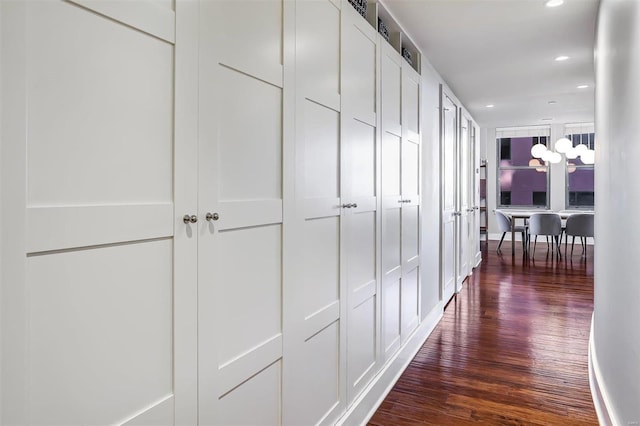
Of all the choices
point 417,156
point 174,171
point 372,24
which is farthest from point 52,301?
point 417,156

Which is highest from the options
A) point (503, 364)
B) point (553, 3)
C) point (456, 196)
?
point (553, 3)

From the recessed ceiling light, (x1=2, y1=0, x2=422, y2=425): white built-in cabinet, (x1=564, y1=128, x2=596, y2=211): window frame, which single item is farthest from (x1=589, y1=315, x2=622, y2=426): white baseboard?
(x1=564, y1=128, x2=596, y2=211): window frame

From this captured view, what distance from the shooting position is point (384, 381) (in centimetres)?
257

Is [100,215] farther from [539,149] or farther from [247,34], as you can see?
[539,149]

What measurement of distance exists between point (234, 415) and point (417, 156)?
2465 mm

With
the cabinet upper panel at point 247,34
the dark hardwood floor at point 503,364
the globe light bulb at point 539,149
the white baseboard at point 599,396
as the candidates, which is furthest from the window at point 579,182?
the cabinet upper panel at point 247,34

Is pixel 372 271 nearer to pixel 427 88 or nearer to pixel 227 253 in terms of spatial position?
pixel 227 253

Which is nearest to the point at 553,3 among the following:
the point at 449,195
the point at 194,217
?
the point at 449,195

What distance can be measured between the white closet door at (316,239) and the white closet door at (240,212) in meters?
0.11

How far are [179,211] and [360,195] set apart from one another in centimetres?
129

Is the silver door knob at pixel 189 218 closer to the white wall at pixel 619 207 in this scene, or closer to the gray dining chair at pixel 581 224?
the white wall at pixel 619 207

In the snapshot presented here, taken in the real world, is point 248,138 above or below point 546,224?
above

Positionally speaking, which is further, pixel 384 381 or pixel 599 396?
pixel 384 381

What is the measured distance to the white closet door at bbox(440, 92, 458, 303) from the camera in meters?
4.32
